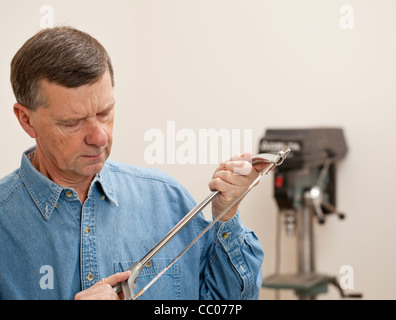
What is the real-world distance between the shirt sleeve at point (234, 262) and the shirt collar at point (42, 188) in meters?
0.18

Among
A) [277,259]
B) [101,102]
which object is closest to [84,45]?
[101,102]

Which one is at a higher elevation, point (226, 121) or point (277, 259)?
point (226, 121)

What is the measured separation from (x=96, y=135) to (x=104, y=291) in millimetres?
218

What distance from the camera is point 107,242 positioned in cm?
84

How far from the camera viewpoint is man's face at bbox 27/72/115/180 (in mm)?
772

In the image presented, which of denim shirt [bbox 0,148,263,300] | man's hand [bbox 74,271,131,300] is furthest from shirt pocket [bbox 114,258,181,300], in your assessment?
man's hand [bbox 74,271,131,300]

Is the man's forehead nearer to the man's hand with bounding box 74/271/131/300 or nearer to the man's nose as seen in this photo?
the man's nose

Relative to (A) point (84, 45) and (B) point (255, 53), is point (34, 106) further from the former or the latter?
(B) point (255, 53)

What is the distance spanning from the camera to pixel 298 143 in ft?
5.87

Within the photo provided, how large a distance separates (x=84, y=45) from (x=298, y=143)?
3.71ft
